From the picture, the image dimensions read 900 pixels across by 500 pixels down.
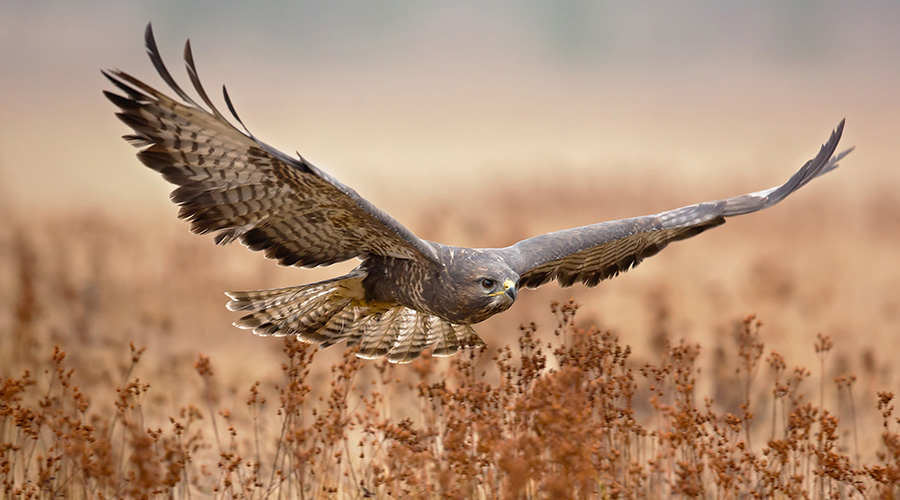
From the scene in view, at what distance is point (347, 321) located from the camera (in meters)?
5.90

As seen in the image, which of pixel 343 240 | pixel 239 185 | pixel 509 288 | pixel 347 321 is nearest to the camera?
pixel 239 185

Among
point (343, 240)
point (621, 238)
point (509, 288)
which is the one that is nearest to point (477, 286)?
point (509, 288)

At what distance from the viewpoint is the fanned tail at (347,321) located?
5.44 m

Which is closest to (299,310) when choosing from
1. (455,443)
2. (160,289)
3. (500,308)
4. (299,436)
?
(500,308)

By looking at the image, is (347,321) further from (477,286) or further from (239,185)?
(239,185)

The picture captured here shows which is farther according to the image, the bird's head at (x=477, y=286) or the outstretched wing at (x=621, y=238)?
the outstretched wing at (x=621, y=238)

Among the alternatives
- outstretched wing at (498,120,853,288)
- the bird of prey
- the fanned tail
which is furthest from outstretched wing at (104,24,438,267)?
outstretched wing at (498,120,853,288)

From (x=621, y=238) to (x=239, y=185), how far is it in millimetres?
2858

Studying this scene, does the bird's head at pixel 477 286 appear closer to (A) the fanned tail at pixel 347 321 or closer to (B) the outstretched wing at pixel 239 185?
(B) the outstretched wing at pixel 239 185

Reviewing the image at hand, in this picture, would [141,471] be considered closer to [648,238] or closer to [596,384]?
[596,384]

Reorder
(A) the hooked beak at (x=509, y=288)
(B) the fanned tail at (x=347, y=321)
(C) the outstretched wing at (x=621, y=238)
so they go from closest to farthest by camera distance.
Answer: (A) the hooked beak at (x=509, y=288) < (B) the fanned tail at (x=347, y=321) < (C) the outstretched wing at (x=621, y=238)

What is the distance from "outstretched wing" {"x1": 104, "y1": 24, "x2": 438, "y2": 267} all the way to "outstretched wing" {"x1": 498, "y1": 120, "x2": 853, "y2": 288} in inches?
41.0

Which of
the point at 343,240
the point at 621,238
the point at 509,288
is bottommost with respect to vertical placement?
the point at 509,288

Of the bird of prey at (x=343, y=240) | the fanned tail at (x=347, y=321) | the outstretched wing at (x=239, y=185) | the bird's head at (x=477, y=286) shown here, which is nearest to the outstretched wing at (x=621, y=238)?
the bird of prey at (x=343, y=240)
